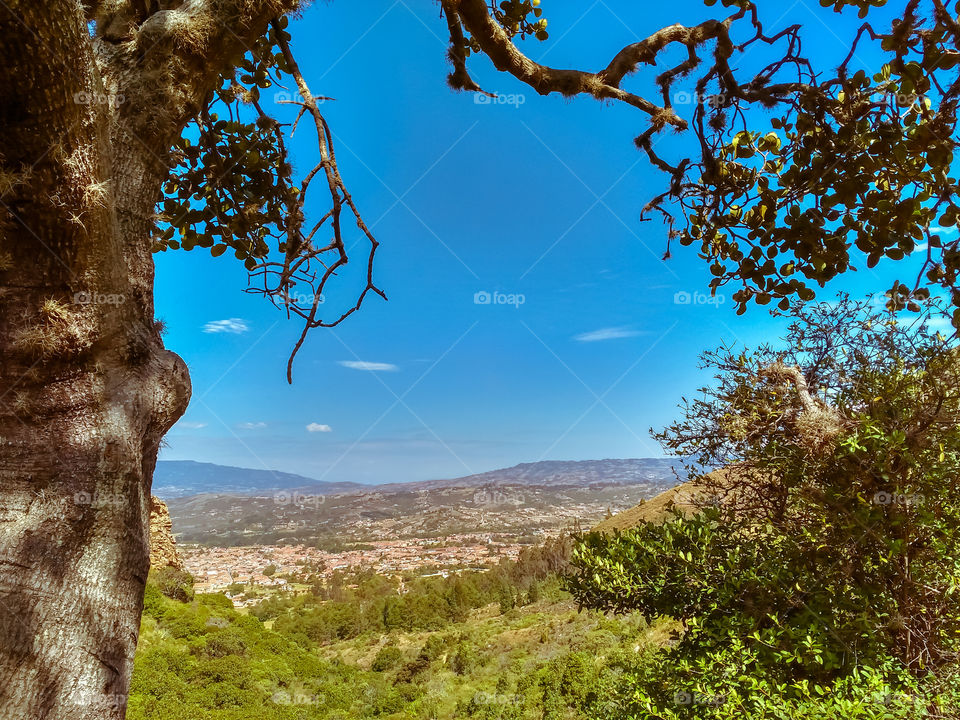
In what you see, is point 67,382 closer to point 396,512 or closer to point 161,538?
point 161,538

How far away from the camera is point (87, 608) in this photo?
4.27 ft

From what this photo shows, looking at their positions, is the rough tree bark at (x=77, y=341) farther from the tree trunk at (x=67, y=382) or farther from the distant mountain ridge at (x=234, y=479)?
the distant mountain ridge at (x=234, y=479)

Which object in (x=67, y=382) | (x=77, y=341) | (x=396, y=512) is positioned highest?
(x=77, y=341)

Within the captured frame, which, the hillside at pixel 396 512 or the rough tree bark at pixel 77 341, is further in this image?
the hillside at pixel 396 512

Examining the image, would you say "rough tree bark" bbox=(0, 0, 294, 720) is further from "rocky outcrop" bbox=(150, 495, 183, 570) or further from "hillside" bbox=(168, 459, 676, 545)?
"hillside" bbox=(168, 459, 676, 545)

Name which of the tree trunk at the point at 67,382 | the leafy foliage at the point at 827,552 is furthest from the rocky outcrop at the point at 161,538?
the tree trunk at the point at 67,382

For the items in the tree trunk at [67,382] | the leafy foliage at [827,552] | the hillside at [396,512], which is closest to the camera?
the tree trunk at [67,382]

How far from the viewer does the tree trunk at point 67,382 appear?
1.24 metres

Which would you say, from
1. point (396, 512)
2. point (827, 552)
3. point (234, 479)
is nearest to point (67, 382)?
point (827, 552)

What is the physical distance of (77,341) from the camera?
1.39 metres

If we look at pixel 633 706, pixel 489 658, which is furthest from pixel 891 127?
pixel 489 658

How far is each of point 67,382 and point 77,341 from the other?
0.12 m

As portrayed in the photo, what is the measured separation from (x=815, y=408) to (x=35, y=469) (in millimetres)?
4558

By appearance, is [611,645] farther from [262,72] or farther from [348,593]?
[348,593]
